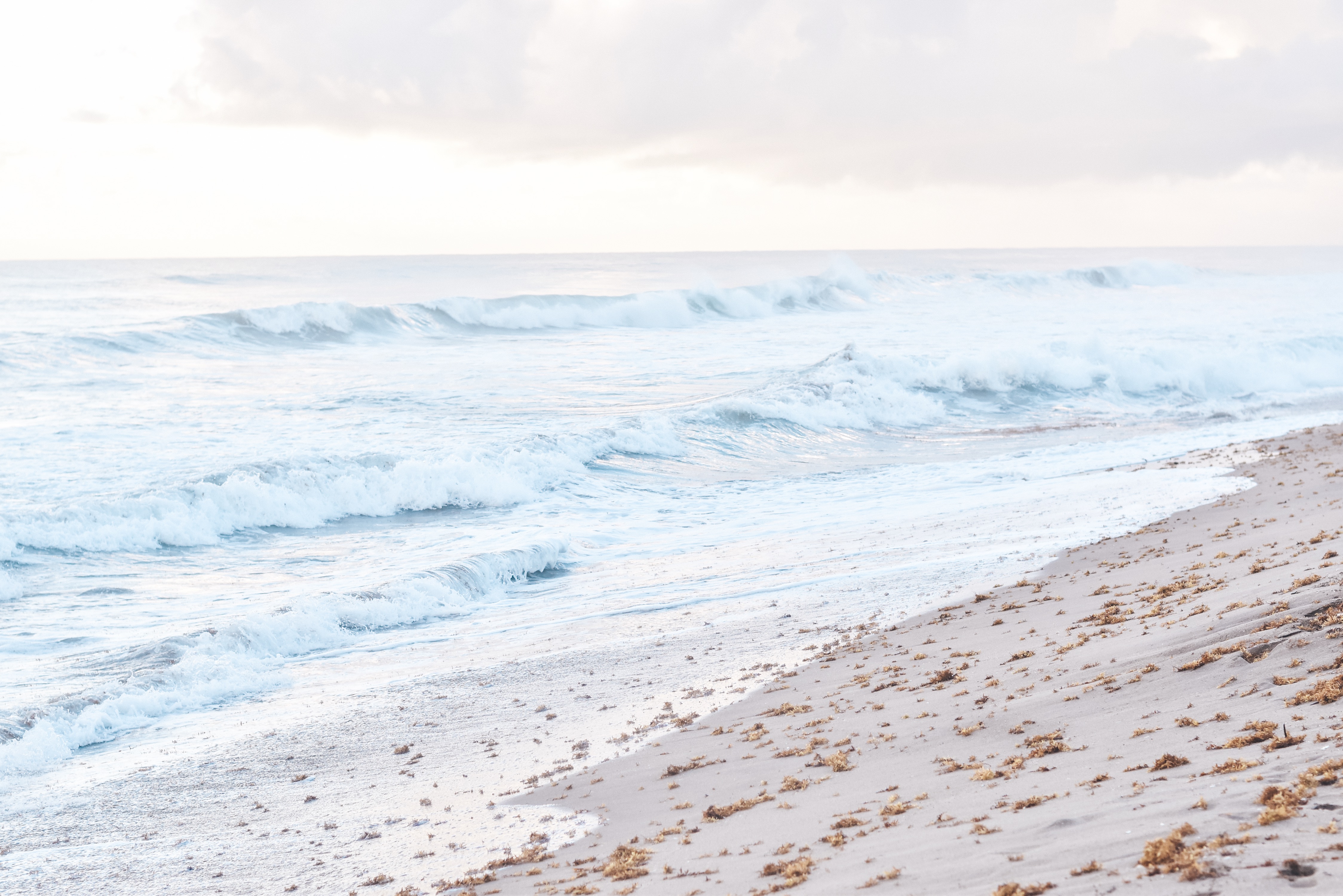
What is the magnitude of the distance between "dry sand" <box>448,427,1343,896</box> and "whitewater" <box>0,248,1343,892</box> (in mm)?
1277

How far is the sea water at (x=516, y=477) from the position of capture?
31.1ft

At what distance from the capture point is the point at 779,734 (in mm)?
6219

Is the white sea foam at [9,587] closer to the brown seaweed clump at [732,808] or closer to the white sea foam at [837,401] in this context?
the brown seaweed clump at [732,808]

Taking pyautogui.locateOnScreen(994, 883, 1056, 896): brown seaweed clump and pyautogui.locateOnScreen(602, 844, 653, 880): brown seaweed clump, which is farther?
pyautogui.locateOnScreen(602, 844, 653, 880): brown seaweed clump

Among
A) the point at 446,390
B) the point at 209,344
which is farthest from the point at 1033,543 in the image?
the point at 209,344

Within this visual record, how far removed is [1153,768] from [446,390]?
24.3 metres

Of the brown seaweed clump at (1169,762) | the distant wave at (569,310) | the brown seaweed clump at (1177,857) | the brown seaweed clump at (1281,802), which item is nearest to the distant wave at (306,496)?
the brown seaweed clump at (1169,762)

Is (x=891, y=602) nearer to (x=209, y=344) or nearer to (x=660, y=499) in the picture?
(x=660, y=499)

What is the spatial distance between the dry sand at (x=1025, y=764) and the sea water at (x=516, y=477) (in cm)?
194

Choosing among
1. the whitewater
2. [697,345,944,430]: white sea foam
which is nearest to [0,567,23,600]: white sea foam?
the whitewater

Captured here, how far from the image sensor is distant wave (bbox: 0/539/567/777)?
729 cm

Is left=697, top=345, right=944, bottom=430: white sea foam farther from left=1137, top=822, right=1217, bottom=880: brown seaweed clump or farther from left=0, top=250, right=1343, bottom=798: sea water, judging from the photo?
left=1137, top=822, right=1217, bottom=880: brown seaweed clump

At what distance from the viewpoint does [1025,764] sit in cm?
469

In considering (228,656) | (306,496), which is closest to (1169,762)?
(228,656)
